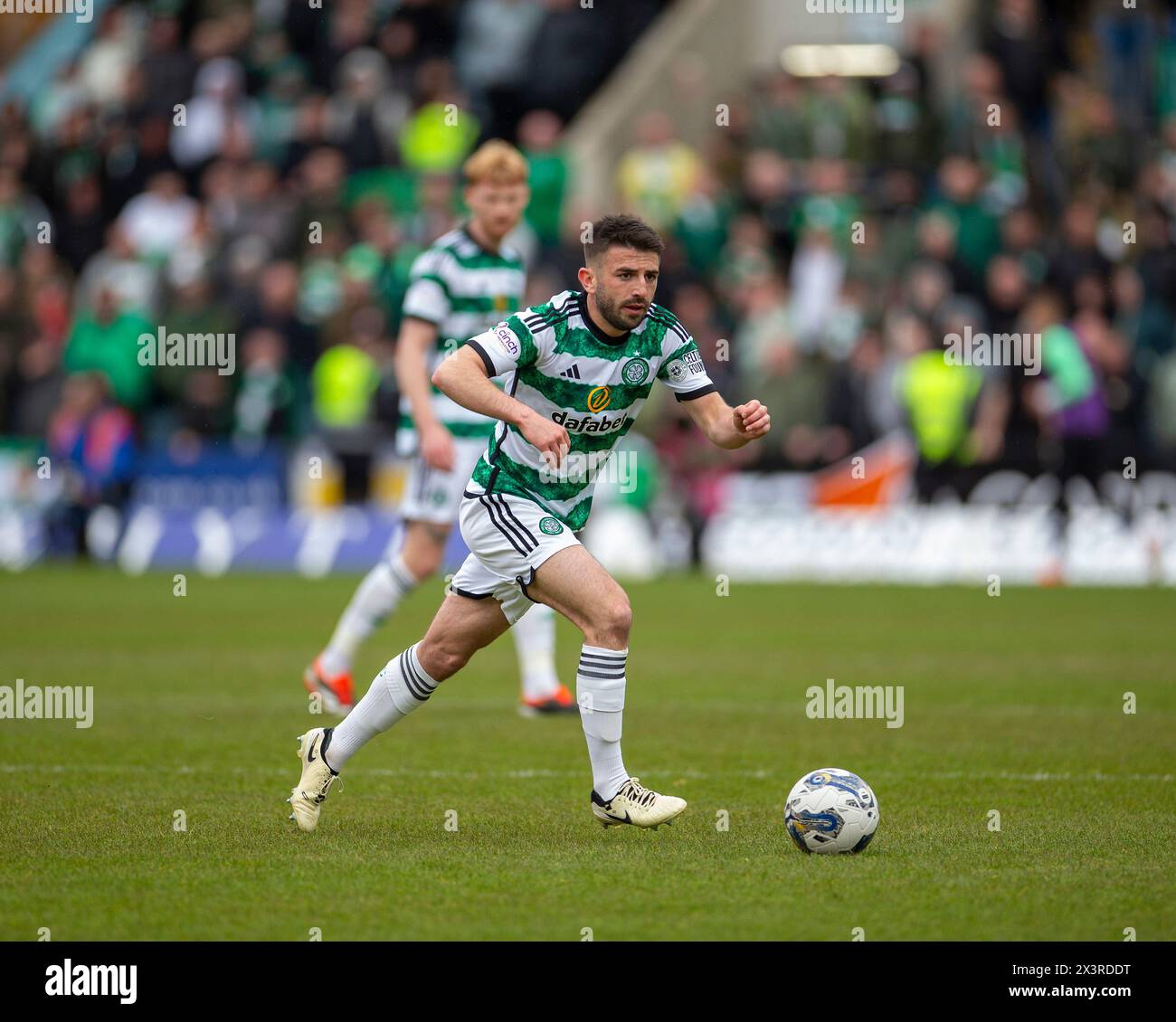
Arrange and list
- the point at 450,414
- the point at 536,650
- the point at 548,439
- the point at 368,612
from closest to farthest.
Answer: the point at 548,439
the point at 536,650
the point at 368,612
the point at 450,414

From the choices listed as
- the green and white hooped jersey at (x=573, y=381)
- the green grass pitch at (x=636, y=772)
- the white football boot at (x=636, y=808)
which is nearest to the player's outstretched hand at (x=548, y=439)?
the green and white hooped jersey at (x=573, y=381)

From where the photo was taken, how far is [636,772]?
8984 mm

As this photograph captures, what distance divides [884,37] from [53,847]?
21111mm

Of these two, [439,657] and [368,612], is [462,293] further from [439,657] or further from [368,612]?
[439,657]

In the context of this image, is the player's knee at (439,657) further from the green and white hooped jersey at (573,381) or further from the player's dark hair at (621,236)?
the player's dark hair at (621,236)

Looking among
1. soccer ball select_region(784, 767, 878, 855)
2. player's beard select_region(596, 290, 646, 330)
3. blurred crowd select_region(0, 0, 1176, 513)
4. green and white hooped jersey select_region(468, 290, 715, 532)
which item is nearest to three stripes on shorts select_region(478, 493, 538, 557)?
green and white hooped jersey select_region(468, 290, 715, 532)

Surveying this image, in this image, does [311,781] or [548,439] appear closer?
[548,439]

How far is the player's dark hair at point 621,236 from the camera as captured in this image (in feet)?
24.1

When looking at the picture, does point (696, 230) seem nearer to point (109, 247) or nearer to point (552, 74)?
point (552, 74)

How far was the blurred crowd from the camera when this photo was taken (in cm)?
2142
